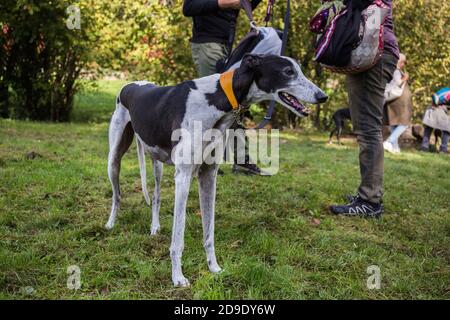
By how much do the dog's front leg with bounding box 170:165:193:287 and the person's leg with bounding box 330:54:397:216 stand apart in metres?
1.99

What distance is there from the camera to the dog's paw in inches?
103

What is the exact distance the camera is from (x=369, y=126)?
4.01 meters

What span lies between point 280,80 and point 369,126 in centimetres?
179

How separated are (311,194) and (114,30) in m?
6.64

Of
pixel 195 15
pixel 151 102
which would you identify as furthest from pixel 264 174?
pixel 151 102

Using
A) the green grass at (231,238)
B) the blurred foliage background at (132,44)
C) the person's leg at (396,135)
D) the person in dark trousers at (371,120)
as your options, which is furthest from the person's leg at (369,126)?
the blurred foliage background at (132,44)

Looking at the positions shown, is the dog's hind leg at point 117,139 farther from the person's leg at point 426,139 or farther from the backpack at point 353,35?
the person's leg at point 426,139

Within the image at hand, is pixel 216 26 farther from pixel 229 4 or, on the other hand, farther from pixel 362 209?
pixel 362 209

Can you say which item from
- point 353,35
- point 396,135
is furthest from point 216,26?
point 396,135

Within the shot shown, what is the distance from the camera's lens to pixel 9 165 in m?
5.28

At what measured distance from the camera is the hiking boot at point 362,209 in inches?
161

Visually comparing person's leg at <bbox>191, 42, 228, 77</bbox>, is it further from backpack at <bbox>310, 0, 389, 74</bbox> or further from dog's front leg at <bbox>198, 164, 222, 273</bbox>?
dog's front leg at <bbox>198, 164, 222, 273</bbox>

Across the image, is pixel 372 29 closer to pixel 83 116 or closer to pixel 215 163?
pixel 215 163
